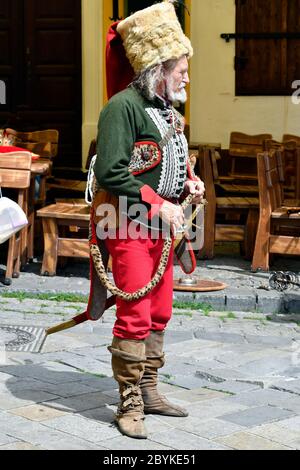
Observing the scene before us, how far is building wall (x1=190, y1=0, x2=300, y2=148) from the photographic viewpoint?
39.0 ft

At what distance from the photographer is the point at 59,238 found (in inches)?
366

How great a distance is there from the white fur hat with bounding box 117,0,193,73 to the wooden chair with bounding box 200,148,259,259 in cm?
467

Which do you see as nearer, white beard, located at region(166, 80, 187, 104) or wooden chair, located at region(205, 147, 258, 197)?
white beard, located at region(166, 80, 187, 104)

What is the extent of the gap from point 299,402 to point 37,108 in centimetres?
748

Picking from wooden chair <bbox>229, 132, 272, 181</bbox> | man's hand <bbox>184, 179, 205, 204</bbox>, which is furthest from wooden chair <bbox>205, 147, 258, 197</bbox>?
man's hand <bbox>184, 179, 205, 204</bbox>

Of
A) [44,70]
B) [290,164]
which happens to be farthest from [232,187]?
[44,70]

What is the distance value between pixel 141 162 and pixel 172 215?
0.30 metres

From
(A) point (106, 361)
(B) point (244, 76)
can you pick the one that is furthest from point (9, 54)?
(A) point (106, 361)

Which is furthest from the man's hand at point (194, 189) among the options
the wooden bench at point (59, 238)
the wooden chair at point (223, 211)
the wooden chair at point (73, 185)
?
the wooden chair at point (73, 185)

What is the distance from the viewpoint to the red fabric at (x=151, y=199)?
516 centimetres

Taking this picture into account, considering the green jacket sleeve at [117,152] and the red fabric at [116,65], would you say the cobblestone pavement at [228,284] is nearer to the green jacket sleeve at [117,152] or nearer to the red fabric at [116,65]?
the red fabric at [116,65]
